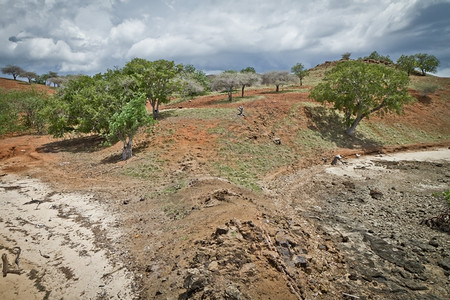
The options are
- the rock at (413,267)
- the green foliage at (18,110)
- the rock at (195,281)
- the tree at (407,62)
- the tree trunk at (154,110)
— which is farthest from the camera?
the tree at (407,62)

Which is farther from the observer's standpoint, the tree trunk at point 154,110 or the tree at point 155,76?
the tree trunk at point 154,110

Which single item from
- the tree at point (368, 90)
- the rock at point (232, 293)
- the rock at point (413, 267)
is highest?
the tree at point (368, 90)

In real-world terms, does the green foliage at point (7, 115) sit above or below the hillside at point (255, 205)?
above

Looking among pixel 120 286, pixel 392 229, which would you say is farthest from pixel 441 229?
pixel 120 286

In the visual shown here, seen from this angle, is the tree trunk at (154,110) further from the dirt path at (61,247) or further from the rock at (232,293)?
the rock at (232,293)

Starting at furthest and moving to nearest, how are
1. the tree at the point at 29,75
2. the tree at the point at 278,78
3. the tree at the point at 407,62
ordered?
the tree at the point at 29,75, the tree at the point at 407,62, the tree at the point at 278,78

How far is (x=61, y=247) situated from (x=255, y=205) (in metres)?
7.50

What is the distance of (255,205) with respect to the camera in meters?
10.6

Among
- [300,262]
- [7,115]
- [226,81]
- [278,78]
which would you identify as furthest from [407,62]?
[7,115]

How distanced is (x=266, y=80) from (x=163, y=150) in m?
24.4

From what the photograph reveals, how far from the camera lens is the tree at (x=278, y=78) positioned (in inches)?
1433

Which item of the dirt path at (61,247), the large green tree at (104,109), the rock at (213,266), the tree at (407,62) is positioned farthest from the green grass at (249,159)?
the tree at (407,62)

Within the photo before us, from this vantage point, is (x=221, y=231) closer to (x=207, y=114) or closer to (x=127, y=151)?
(x=127, y=151)

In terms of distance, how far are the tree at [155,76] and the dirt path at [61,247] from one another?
1352cm
